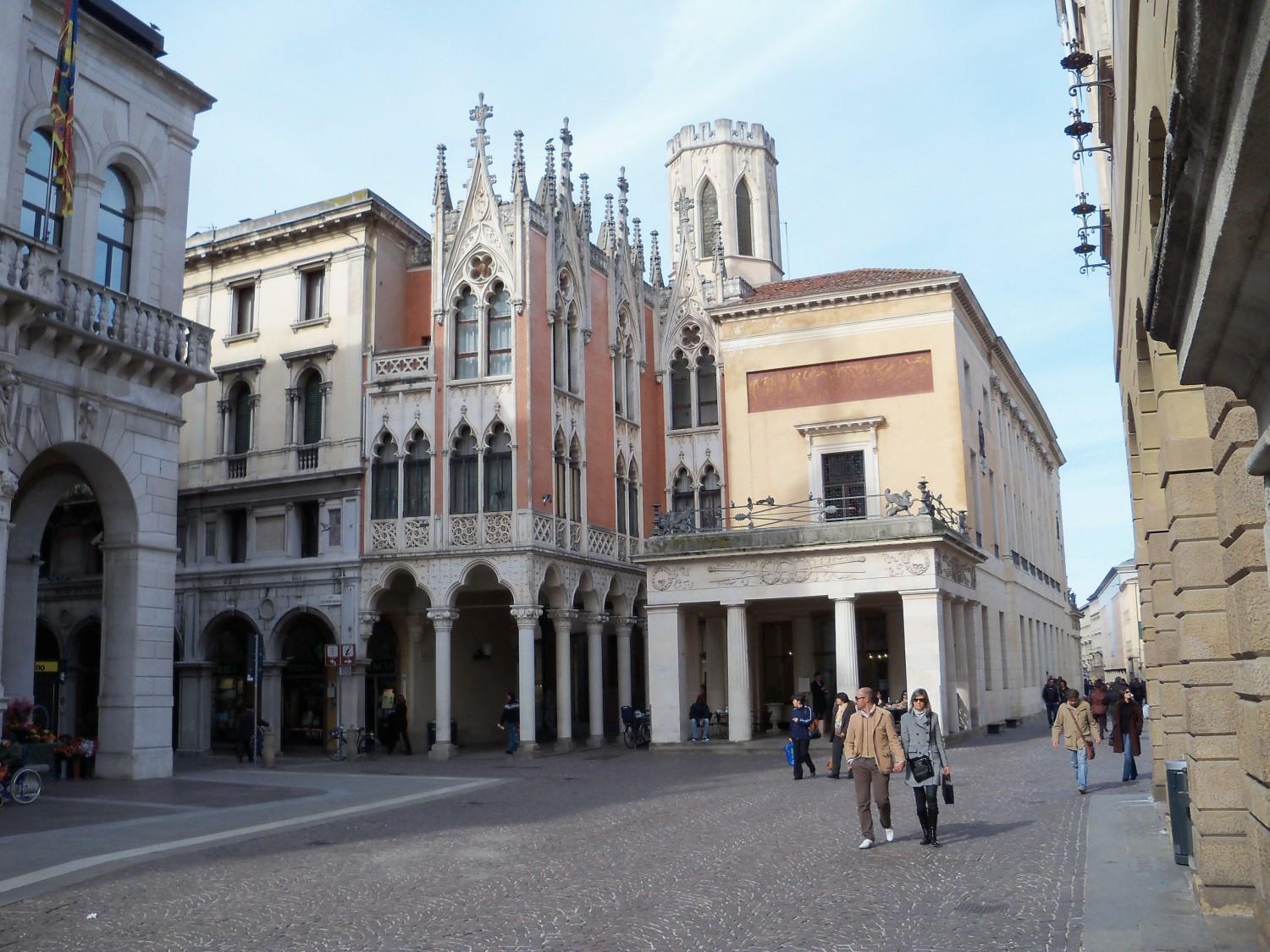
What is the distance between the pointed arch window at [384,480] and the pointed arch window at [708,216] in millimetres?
20071

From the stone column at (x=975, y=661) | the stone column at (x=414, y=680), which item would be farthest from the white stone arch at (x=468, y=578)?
the stone column at (x=975, y=661)

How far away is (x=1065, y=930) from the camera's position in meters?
8.77

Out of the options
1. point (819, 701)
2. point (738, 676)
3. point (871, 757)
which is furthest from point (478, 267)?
point (871, 757)

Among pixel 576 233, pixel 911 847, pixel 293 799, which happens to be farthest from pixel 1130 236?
pixel 576 233

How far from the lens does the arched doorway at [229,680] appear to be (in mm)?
36625

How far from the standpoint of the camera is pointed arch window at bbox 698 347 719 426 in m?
41.0

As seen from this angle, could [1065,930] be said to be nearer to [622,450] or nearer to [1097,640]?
[622,450]

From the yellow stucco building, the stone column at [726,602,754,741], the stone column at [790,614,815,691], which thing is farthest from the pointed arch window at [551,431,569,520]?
the stone column at [790,614,815,691]

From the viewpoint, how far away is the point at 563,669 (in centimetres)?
3431

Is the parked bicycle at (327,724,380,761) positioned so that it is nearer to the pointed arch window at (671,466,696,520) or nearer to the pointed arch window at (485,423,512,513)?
the pointed arch window at (485,423,512,513)

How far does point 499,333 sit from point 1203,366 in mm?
30457

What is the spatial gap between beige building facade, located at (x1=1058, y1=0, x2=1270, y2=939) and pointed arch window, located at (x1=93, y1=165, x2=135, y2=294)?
18143 mm

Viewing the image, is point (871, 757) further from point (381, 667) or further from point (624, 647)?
point (381, 667)

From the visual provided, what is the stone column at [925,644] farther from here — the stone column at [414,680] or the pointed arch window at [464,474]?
the stone column at [414,680]
